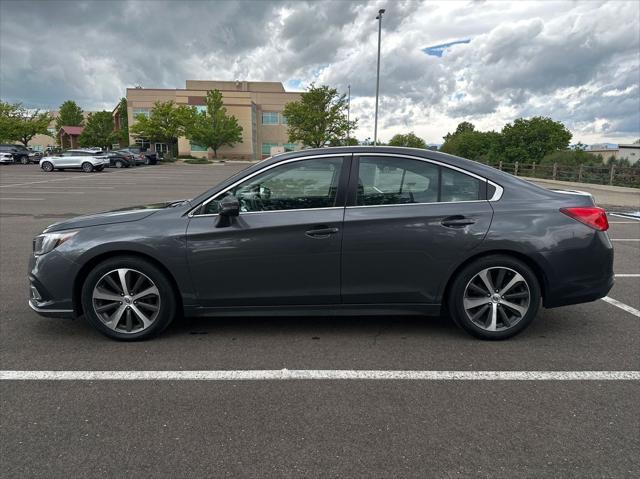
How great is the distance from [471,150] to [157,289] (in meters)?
95.9

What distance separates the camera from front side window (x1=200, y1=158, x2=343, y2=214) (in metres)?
3.78

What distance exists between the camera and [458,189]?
3.85 m

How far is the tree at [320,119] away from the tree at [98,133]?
41.1m

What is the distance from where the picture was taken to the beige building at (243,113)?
6662 cm

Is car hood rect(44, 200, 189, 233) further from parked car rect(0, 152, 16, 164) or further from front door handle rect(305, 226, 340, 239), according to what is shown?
parked car rect(0, 152, 16, 164)

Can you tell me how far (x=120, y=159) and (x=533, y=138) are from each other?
58072 mm

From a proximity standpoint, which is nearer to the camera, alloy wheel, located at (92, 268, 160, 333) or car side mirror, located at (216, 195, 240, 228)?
car side mirror, located at (216, 195, 240, 228)

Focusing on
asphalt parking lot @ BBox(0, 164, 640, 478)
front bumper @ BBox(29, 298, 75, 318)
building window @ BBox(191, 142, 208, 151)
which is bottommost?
asphalt parking lot @ BBox(0, 164, 640, 478)

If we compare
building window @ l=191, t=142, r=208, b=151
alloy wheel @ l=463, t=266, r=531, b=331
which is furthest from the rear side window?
building window @ l=191, t=142, r=208, b=151

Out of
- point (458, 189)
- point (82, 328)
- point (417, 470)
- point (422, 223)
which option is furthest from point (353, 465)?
point (82, 328)

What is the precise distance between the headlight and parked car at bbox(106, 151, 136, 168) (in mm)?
36598

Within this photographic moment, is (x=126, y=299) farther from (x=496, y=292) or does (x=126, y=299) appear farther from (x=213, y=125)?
(x=213, y=125)

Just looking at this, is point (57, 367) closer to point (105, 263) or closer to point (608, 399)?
point (105, 263)

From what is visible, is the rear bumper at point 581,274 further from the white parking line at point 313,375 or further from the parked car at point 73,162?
the parked car at point 73,162
